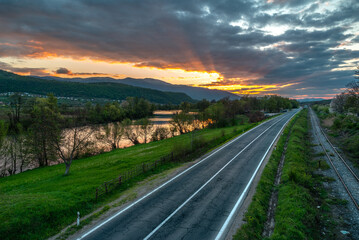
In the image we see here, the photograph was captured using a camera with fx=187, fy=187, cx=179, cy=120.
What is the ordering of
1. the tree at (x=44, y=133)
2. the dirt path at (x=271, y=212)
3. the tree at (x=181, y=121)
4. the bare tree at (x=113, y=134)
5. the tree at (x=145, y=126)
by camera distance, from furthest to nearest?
1. the tree at (x=181, y=121)
2. the tree at (x=145, y=126)
3. the bare tree at (x=113, y=134)
4. the tree at (x=44, y=133)
5. the dirt path at (x=271, y=212)

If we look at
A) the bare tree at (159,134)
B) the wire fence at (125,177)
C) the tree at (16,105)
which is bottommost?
the bare tree at (159,134)

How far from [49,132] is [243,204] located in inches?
1113

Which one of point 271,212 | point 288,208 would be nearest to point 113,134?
point 271,212

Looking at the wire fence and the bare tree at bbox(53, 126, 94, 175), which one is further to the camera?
the bare tree at bbox(53, 126, 94, 175)

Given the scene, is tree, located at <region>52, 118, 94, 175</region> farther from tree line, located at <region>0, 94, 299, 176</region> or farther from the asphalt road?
the asphalt road

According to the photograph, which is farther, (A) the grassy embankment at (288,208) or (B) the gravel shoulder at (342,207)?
(B) the gravel shoulder at (342,207)

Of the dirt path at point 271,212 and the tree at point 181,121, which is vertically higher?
the tree at point 181,121

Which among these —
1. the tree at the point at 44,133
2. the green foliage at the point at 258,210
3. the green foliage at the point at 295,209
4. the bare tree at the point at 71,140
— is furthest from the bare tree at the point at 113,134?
the green foliage at the point at 295,209

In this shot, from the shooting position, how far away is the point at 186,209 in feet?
48.7

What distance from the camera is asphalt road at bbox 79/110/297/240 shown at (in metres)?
12.1

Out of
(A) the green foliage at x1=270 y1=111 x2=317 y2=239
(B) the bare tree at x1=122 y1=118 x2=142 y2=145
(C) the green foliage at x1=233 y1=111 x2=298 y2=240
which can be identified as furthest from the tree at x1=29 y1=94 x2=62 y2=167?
(A) the green foliage at x1=270 y1=111 x2=317 y2=239

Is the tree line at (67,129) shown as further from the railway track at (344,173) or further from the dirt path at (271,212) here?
the railway track at (344,173)

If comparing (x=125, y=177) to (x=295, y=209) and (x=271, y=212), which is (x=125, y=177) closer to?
(x=271, y=212)

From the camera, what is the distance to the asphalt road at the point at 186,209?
39.5 ft
